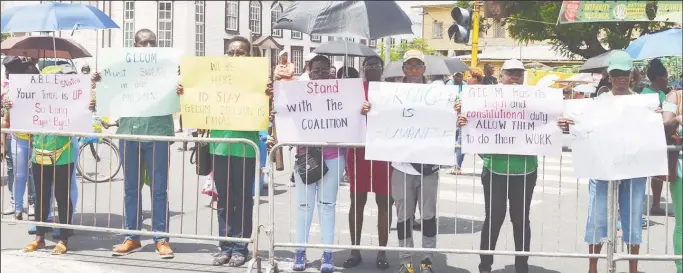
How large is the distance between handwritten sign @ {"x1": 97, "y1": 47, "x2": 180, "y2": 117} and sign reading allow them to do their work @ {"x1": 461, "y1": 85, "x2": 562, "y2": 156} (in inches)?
101

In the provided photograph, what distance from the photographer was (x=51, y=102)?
699 cm

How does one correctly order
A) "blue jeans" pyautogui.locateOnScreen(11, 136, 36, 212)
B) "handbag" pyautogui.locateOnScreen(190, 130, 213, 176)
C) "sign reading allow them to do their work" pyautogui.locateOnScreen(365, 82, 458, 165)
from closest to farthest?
"sign reading allow them to do their work" pyautogui.locateOnScreen(365, 82, 458, 165)
"handbag" pyautogui.locateOnScreen(190, 130, 213, 176)
"blue jeans" pyautogui.locateOnScreen(11, 136, 36, 212)

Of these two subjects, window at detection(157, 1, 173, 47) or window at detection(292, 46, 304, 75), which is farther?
window at detection(292, 46, 304, 75)

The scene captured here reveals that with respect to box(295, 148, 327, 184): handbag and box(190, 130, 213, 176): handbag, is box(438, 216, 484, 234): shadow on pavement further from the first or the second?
box(190, 130, 213, 176): handbag

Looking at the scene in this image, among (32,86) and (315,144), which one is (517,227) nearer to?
(315,144)

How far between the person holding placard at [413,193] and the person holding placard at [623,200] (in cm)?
116

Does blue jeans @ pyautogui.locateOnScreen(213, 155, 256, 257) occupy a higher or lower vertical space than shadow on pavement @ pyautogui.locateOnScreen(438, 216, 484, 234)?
higher

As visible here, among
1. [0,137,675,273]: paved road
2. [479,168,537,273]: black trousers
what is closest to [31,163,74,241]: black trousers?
[0,137,675,273]: paved road

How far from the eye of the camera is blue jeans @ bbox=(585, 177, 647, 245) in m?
5.95

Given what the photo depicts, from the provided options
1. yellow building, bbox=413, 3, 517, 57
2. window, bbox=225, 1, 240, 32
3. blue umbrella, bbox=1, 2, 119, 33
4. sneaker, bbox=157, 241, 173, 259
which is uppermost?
yellow building, bbox=413, 3, 517, 57

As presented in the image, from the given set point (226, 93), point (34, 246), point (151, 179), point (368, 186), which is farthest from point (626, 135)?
point (34, 246)

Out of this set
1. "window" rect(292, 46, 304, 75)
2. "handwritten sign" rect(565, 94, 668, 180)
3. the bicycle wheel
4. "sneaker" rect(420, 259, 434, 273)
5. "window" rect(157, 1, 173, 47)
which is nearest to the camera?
"handwritten sign" rect(565, 94, 668, 180)

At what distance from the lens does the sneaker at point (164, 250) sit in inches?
274

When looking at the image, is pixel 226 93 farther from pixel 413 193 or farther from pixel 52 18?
pixel 52 18
